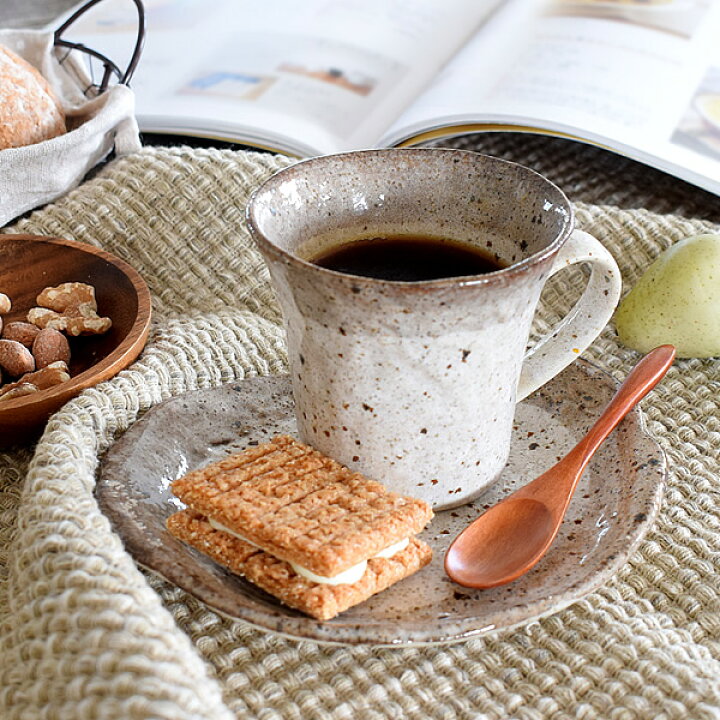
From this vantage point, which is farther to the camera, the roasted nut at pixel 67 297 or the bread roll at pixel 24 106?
the bread roll at pixel 24 106

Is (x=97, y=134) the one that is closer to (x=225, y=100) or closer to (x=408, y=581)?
(x=225, y=100)

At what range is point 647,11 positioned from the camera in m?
1.28

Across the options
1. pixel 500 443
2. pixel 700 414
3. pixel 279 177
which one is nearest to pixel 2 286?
pixel 279 177

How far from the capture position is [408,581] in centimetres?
52

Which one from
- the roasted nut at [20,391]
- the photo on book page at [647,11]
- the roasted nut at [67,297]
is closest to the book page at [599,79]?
the photo on book page at [647,11]

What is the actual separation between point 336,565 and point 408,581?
2.9 inches

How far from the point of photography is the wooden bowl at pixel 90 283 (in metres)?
0.69

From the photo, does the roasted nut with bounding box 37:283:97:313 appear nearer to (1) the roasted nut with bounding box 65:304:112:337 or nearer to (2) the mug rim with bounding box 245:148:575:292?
(1) the roasted nut with bounding box 65:304:112:337

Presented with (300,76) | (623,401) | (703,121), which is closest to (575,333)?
(623,401)

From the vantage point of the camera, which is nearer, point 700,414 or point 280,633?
point 280,633

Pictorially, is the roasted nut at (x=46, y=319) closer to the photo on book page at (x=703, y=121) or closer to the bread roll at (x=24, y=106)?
the bread roll at (x=24, y=106)

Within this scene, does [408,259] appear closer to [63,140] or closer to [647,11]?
[63,140]

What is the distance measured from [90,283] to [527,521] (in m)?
0.46

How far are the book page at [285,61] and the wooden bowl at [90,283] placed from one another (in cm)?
31
